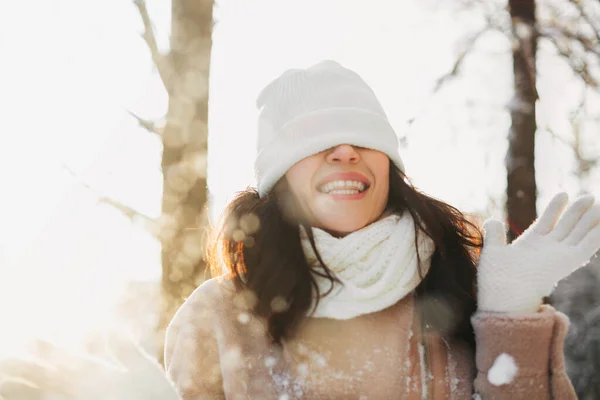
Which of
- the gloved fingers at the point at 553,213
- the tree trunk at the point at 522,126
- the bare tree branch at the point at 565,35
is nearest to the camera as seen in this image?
the gloved fingers at the point at 553,213

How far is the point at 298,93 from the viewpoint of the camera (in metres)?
2.21

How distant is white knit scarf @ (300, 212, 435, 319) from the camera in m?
2.00

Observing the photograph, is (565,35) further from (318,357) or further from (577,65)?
(318,357)

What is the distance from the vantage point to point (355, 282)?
6.73ft

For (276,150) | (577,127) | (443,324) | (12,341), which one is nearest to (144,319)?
(276,150)

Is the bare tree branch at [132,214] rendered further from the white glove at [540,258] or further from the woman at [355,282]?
the white glove at [540,258]

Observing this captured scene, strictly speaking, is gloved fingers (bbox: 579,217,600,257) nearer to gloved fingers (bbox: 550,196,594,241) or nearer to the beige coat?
gloved fingers (bbox: 550,196,594,241)

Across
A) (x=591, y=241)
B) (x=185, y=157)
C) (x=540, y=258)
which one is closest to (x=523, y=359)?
(x=540, y=258)

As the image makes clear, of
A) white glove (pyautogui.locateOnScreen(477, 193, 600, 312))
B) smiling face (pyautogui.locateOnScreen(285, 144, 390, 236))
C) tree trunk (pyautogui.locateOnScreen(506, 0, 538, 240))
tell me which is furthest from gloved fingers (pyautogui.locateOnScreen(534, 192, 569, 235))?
A: tree trunk (pyautogui.locateOnScreen(506, 0, 538, 240))

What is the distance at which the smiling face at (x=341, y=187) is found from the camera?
2.04m

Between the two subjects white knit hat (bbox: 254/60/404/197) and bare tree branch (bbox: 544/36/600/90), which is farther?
bare tree branch (bbox: 544/36/600/90)

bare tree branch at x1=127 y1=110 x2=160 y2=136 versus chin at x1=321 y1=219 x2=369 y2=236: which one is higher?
chin at x1=321 y1=219 x2=369 y2=236

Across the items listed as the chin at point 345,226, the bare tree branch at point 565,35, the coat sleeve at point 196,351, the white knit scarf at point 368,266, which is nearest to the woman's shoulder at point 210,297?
the coat sleeve at point 196,351

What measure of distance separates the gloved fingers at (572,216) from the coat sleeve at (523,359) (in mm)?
260
